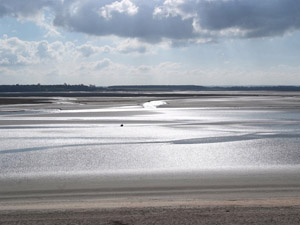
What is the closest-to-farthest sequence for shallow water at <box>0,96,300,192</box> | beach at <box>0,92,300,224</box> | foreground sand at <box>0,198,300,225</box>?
foreground sand at <box>0,198,300,225</box> < beach at <box>0,92,300,224</box> < shallow water at <box>0,96,300,192</box>

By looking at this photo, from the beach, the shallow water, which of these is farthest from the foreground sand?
the shallow water

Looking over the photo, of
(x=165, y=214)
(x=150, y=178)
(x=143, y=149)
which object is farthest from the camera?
(x=143, y=149)

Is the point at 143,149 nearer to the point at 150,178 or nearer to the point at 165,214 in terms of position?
the point at 150,178

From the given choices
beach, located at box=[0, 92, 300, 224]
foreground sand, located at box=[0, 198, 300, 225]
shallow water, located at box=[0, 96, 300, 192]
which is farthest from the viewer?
shallow water, located at box=[0, 96, 300, 192]

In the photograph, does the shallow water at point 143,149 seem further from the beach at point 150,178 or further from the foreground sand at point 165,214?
the foreground sand at point 165,214

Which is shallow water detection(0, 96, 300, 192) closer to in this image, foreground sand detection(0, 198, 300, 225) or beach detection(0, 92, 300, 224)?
beach detection(0, 92, 300, 224)

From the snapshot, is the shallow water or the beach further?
the shallow water

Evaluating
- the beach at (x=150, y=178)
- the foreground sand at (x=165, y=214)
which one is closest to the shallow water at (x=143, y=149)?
the beach at (x=150, y=178)

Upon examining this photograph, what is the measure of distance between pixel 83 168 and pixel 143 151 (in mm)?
3928

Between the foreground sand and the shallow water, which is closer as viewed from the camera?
the foreground sand

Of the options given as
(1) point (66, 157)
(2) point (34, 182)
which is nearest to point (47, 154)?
(1) point (66, 157)

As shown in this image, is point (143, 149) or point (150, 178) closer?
point (150, 178)

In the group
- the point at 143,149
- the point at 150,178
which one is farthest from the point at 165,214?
the point at 143,149

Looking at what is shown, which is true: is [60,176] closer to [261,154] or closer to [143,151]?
[143,151]
